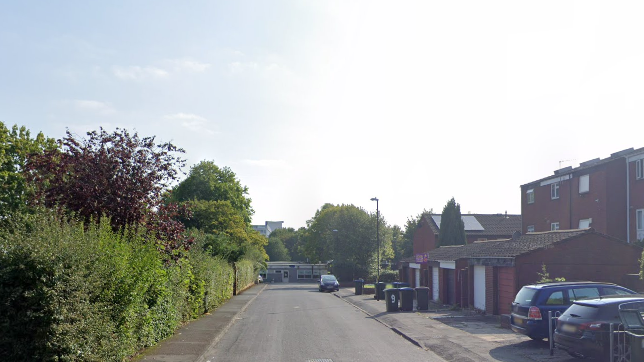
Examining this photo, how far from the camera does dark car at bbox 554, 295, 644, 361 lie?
36.4ft

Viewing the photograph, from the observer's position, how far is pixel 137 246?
41.4ft

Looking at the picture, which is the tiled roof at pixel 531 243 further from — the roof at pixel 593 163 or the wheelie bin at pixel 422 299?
the roof at pixel 593 163

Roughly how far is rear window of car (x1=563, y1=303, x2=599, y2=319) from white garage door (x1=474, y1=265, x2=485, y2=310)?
12158mm

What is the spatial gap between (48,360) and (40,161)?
834 centimetres

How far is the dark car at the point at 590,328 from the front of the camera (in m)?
11.1

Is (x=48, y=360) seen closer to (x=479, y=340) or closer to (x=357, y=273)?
(x=479, y=340)

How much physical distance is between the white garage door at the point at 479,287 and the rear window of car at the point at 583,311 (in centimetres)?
1216

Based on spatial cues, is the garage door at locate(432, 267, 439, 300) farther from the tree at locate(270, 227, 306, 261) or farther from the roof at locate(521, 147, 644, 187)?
the tree at locate(270, 227, 306, 261)

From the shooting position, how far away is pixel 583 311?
38.6ft

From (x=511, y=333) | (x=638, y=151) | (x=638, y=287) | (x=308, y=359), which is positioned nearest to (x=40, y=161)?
(x=308, y=359)

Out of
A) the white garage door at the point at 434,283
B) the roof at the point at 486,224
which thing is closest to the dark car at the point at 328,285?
the roof at the point at 486,224

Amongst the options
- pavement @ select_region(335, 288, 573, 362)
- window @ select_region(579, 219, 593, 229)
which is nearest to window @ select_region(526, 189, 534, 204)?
window @ select_region(579, 219, 593, 229)

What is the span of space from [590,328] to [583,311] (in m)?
0.50

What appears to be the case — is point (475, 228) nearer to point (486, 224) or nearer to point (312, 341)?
point (486, 224)
